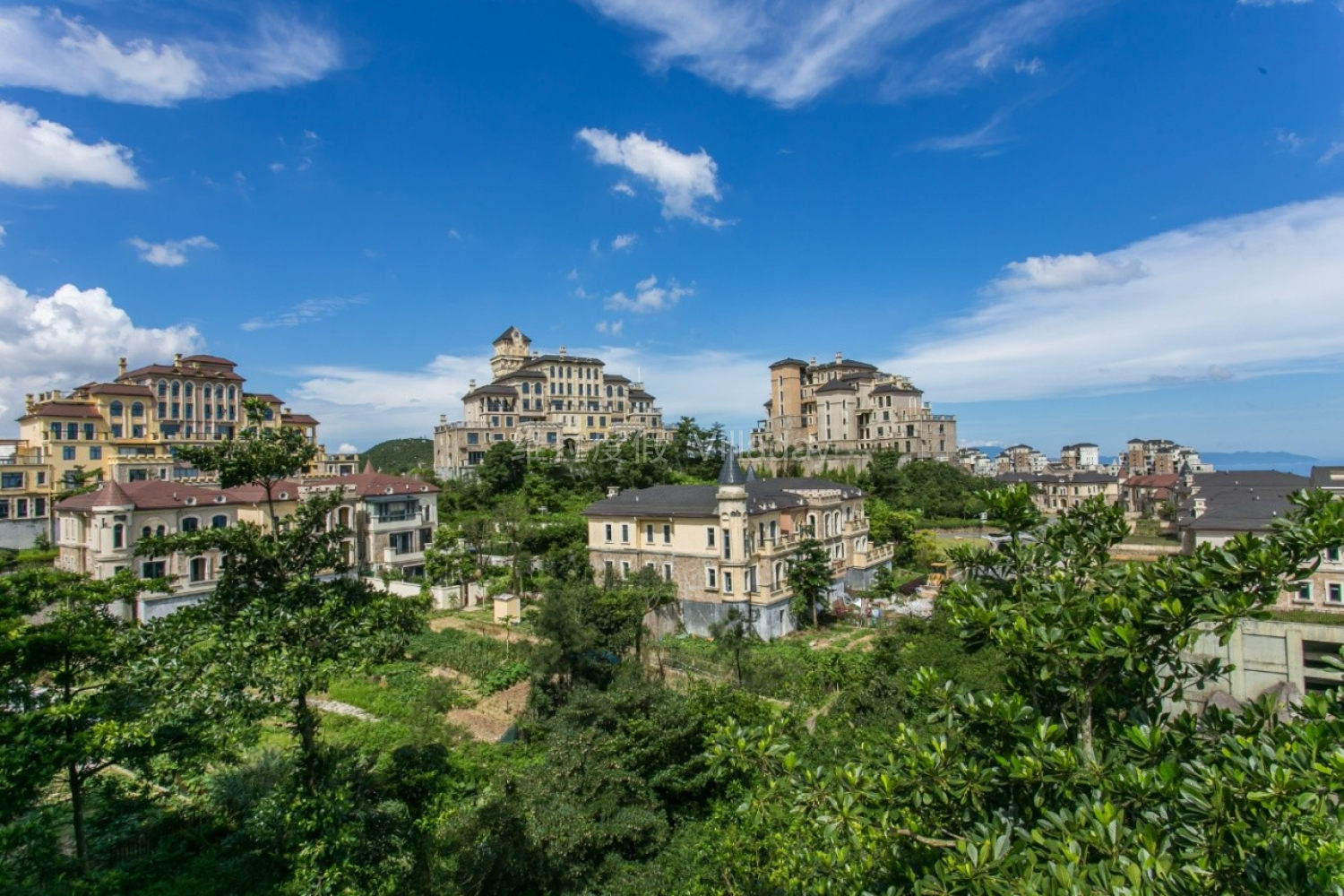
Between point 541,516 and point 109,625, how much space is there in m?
31.8

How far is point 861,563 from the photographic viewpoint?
3647 cm

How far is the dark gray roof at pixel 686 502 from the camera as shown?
29859mm

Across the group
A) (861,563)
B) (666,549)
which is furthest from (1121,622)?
(861,563)

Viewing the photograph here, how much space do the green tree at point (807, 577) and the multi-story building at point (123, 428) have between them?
26.5m

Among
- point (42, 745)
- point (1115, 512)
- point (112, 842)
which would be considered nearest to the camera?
point (1115, 512)

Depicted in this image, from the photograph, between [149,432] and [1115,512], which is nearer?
[1115,512]

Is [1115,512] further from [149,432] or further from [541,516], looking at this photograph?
[149,432]

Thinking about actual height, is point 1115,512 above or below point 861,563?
above

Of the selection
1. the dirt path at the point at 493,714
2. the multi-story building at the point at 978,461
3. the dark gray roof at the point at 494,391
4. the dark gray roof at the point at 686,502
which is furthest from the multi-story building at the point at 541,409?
the multi-story building at the point at 978,461

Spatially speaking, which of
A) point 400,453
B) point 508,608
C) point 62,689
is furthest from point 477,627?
point 400,453

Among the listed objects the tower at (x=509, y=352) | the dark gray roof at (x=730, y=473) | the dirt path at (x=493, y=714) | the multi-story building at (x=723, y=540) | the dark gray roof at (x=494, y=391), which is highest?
the tower at (x=509, y=352)

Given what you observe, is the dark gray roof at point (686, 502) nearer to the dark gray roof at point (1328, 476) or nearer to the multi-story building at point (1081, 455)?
the dark gray roof at point (1328, 476)

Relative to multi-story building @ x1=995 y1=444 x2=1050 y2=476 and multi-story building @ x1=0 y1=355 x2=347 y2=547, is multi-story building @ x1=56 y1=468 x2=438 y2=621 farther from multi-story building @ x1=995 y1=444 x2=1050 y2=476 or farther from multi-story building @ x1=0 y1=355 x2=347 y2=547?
multi-story building @ x1=995 y1=444 x2=1050 y2=476

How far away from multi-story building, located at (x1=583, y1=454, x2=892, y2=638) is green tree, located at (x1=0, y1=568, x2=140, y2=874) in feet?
69.6
